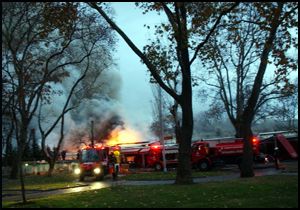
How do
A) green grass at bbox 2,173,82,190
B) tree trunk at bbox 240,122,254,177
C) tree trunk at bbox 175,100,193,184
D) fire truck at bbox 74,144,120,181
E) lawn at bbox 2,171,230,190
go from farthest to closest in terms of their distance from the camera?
fire truck at bbox 74,144,120,181 < lawn at bbox 2,171,230,190 < green grass at bbox 2,173,82,190 < tree trunk at bbox 240,122,254,177 < tree trunk at bbox 175,100,193,184

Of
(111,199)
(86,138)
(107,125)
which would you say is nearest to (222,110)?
(107,125)

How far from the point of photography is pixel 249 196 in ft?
52.2

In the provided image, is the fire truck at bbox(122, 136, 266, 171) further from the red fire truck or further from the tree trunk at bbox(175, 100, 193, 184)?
the tree trunk at bbox(175, 100, 193, 184)

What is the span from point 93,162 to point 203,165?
10.5 m

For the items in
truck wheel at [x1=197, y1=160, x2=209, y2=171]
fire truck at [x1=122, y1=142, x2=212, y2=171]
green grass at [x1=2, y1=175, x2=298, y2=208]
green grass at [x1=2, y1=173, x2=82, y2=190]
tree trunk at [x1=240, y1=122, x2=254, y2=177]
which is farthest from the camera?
fire truck at [x1=122, y1=142, x2=212, y2=171]

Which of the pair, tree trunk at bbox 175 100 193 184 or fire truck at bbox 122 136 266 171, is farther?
fire truck at bbox 122 136 266 171

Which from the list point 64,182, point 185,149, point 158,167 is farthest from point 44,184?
point 158,167

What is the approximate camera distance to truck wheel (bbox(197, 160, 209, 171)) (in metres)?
42.4

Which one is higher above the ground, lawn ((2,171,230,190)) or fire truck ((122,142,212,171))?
fire truck ((122,142,212,171))

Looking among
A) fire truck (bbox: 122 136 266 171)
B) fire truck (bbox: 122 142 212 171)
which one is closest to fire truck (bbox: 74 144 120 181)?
fire truck (bbox: 122 142 212 171)

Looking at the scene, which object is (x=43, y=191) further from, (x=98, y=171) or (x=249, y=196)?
(x=249, y=196)

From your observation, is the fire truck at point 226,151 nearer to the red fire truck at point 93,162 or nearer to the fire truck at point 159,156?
the fire truck at point 159,156

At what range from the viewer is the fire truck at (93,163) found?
3594 cm

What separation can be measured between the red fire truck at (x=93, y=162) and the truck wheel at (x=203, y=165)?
849 cm
